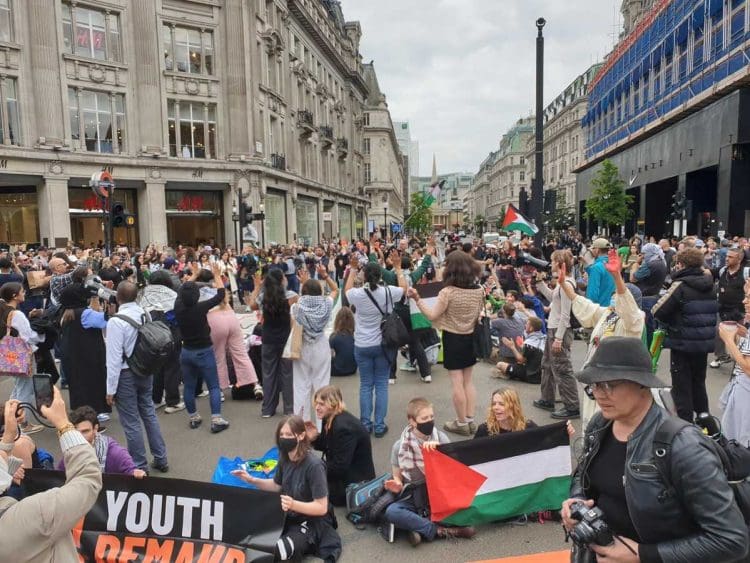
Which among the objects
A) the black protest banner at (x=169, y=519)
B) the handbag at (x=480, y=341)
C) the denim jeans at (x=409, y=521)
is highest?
the handbag at (x=480, y=341)

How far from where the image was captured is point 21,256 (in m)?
16.7

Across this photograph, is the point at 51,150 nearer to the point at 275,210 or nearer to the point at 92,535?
the point at 275,210

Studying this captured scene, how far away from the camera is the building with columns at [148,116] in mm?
24953

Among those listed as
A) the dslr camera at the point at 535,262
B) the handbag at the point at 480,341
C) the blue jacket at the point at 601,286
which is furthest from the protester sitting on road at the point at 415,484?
the dslr camera at the point at 535,262

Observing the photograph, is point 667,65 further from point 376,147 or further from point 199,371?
point 376,147

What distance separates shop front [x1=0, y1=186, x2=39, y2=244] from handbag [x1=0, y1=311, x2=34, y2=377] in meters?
24.8

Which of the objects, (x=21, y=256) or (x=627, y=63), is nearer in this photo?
(x=21, y=256)

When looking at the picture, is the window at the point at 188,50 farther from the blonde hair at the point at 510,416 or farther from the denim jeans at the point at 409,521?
the denim jeans at the point at 409,521

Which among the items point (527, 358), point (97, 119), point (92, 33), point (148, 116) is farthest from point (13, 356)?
point (92, 33)

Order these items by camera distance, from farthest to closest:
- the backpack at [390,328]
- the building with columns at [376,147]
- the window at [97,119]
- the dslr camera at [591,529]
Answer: the building with columns at [376,147] < the window at [97,119] < the backpack at [390,328] < the dslr camera at [591,529]

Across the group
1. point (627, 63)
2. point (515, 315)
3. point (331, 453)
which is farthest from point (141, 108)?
point (627, 63)

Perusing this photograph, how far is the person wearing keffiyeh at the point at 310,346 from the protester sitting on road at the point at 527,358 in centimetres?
347

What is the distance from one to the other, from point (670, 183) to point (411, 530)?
37936mm

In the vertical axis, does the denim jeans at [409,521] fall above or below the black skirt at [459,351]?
below
